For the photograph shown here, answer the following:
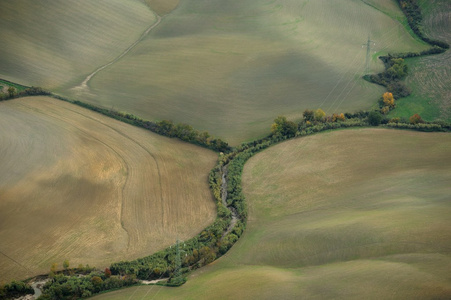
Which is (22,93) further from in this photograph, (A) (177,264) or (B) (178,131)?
(A) (177,264)

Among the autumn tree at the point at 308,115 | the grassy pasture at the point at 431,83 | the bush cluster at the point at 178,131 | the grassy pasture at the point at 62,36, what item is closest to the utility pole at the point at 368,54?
the grassy pasture at the point at 431,83

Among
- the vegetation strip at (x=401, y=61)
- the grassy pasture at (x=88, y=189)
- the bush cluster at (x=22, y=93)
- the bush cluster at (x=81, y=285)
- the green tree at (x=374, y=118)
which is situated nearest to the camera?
the bush cluster at (x=81, y=285)

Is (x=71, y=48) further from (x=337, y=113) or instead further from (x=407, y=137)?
(x=407, y=137)

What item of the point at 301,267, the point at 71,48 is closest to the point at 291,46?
the point at 71,48

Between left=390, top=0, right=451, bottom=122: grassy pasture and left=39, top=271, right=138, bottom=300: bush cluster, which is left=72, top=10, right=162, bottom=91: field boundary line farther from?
left=390, top=0, right=451, bottom=122: grassy pasture

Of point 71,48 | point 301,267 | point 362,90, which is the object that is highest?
point 71,48

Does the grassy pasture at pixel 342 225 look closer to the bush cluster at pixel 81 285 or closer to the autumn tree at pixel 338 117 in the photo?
the bush cluster at pixel 81 285

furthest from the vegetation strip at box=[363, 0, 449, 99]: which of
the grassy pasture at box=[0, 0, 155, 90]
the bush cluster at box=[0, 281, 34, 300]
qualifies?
the bush cluster at box=[0, 281, 34, 300]
